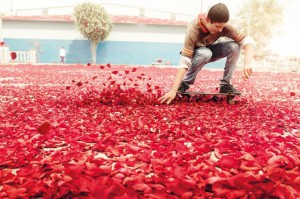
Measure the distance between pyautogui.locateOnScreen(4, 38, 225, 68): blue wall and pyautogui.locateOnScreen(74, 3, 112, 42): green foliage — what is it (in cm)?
199

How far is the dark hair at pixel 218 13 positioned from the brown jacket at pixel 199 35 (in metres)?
0.31

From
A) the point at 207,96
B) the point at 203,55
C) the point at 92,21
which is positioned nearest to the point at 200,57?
the point at 203,55

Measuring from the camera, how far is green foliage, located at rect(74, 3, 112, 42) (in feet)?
92.1

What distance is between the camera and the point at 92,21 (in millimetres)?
28000

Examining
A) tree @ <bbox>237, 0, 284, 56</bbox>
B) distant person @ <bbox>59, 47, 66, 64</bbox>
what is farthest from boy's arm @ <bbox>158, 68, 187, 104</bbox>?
tree @ <bbox>237, 0, 284, 56</bbox>

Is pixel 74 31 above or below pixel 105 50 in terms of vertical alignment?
above

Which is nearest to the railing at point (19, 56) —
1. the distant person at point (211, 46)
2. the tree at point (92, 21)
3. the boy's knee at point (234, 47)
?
the tree at point (92, 21)

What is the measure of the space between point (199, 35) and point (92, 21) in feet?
82.6

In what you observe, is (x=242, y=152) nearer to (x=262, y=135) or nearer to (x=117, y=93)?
(x=262, y=135)

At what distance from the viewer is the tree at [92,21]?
2806 centimetres

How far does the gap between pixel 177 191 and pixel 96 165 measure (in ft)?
1.81

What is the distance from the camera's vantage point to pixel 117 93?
478 centimetres

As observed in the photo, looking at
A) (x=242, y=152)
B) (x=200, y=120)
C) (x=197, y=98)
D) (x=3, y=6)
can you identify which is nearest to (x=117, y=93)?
(x=197, y=98)

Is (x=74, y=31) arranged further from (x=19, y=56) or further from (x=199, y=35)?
(x=199, y=35)
